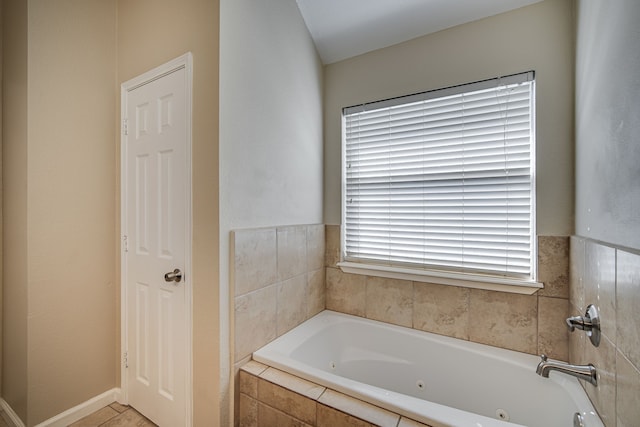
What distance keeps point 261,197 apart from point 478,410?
5.53 feet

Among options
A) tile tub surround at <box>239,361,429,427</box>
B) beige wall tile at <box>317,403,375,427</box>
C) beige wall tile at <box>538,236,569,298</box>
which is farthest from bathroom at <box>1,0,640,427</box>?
beige wall tile at <box>317,403,375,427</box>

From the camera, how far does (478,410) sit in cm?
148

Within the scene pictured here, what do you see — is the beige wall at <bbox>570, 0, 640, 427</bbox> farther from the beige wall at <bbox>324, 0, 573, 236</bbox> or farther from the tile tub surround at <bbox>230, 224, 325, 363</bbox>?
the tile tub surround at <bbox>230, 224, 325, 363</bbox>

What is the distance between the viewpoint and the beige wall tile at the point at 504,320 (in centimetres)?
150

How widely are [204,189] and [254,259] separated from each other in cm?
45

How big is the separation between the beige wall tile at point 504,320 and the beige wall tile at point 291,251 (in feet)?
3.58

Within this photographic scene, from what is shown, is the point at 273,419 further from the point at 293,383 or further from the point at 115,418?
the point at 115,418

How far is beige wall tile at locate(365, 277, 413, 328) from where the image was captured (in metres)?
1.83

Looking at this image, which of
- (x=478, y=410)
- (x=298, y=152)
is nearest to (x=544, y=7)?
(x=298, y=152)

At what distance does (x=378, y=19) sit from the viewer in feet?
5.90

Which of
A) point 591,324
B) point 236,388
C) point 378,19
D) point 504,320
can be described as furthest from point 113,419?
point 378,19

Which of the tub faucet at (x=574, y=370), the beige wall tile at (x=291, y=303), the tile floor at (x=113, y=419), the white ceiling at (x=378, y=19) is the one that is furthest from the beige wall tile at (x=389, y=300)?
the white ceiling at (x=378, y=19)

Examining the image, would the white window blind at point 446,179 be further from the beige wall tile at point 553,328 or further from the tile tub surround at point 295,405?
the tile tub surround at point 295,405

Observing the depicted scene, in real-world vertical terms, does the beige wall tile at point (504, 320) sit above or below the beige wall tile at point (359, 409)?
above
